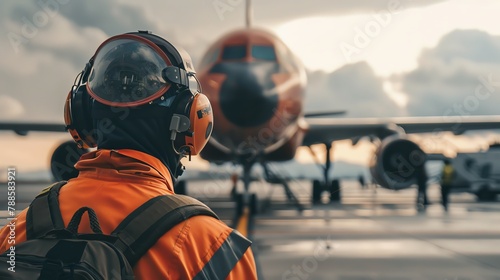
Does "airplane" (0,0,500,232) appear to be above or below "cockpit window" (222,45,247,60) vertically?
below

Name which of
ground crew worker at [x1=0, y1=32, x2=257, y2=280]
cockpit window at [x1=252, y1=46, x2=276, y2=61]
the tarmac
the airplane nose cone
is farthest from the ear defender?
cockpit window at [x1=252, y1=46, x2=276, y2=61]

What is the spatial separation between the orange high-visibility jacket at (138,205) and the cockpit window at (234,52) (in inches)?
446

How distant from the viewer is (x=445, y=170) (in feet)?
56.4

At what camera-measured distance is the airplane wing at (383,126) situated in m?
18.0

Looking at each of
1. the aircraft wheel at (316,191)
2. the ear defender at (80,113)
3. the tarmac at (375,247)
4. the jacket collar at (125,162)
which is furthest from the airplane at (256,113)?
the jacket collar at (125,162)

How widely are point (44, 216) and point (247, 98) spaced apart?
10.2m

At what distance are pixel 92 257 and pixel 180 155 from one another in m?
0.65

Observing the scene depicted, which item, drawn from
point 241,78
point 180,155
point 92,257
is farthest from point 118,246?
point 241,78

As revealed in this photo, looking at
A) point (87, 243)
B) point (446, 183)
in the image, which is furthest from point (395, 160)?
point (87, 243)

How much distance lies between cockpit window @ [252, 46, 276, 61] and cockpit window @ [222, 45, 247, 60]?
0.21m

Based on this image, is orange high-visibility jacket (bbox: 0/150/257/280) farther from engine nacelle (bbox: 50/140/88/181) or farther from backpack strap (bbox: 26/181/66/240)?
engine nacelle (bbox: 50/140/88/181)

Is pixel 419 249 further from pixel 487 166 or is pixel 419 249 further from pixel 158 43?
pixel 487 166

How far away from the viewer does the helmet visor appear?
182 cm

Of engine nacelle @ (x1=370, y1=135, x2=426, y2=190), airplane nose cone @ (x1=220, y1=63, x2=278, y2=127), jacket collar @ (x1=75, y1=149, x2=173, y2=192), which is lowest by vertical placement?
engine nacelle @ (x1=370, y1=135, x2=426, y2=190)
